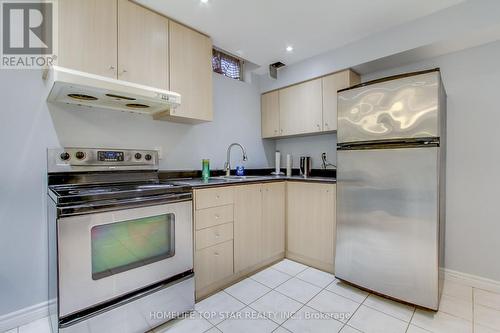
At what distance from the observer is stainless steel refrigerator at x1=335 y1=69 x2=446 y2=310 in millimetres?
1650

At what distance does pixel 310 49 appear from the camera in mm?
2561

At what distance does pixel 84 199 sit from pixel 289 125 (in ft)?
7.71

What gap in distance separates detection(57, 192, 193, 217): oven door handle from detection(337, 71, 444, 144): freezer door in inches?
59.0

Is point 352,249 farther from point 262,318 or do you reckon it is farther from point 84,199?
point 84,199

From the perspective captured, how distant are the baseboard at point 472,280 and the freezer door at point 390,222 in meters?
0.39

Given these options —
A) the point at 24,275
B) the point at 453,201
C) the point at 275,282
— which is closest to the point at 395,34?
the point at 453,201

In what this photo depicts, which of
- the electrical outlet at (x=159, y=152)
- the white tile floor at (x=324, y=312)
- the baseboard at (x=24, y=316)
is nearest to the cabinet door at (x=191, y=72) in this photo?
the electrical outlet at (x=159, y=152)

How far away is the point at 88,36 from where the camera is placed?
1623mm

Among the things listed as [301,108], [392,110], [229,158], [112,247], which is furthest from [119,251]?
[301,108]

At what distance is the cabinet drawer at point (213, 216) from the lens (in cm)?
187

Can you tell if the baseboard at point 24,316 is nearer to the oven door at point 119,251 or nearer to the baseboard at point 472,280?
the oven door at point 119,251

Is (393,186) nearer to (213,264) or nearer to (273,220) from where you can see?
(273,220)

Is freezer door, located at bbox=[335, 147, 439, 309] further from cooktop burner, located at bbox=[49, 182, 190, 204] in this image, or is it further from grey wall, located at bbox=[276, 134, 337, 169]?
cooktop burner, located at bbox=[49, 182, 190, 204]

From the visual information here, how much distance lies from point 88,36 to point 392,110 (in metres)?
2.29
